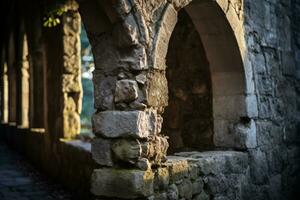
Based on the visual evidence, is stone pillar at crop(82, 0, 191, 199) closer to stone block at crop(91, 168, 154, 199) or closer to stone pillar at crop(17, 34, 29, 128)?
stone block at crop(91, 168, 154, 199)

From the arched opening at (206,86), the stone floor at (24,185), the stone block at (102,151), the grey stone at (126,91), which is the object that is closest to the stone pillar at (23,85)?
the stone floor at (24,185)

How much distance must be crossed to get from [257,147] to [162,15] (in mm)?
2050

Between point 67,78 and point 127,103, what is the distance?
3165mm

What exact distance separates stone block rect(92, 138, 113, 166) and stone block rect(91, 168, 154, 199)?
0.20 feet

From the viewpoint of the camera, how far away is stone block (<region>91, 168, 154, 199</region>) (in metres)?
2.75

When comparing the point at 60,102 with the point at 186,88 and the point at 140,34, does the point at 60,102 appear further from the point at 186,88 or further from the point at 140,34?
the point at 140,34

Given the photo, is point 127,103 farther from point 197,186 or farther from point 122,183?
point 197,186

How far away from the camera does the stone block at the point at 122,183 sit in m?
2.75

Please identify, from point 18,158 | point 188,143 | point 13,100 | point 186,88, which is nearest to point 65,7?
point 186,88

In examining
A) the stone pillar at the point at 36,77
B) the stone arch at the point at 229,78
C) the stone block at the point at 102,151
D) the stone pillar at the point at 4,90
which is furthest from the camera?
the stone pillar at the point at 4,90

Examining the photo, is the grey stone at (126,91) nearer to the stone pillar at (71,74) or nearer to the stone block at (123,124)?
the stone block at (123,124)

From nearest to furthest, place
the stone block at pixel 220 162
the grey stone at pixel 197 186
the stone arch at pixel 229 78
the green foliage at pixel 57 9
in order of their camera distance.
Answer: the grey stone at pixel 197 186 < the stone block at pixel 220 162 < the stone arch at pixel 229 78 < the green foliage at pixel 57 9

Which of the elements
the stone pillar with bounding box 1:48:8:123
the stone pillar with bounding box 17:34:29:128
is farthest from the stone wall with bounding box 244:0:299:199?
the stone pillar with bounding box 1:48:8:123

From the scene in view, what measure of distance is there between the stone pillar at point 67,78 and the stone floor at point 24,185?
0.70m
